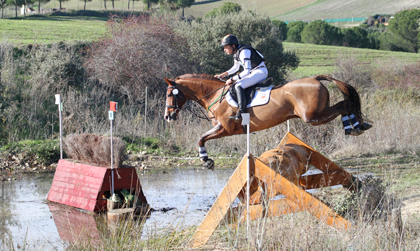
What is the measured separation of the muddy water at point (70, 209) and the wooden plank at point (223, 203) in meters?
0.44

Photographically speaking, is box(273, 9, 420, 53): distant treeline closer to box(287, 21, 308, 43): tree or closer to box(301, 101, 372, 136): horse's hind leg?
box(287, 21, 308, 43): tree

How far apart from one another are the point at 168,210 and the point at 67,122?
8.66 m

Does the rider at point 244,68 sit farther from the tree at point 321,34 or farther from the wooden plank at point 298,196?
the tree at point 321,34

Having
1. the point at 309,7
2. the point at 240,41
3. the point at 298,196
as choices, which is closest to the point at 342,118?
the point at 298,196

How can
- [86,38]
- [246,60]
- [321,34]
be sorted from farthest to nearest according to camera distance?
[321,34]
[86,38]
[246,60]

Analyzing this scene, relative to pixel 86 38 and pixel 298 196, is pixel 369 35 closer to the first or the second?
pixel 86 38

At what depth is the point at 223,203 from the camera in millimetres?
5047

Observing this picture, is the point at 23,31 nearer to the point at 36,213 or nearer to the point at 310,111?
the point at 36,213

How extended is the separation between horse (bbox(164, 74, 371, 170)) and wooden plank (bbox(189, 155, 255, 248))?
7.10 ft

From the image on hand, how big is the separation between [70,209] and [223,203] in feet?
12.3

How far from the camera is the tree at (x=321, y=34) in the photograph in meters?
48.1

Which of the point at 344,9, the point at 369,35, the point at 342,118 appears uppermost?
the point at 344,9

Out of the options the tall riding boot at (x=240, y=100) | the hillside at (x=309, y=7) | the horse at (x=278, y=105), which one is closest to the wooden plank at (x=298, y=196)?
the horse at (x=278, y=105)

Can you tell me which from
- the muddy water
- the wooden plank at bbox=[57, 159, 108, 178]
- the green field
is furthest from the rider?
the green field
